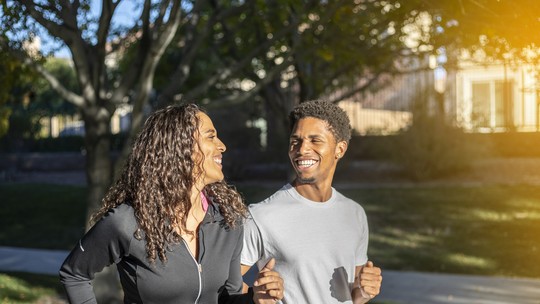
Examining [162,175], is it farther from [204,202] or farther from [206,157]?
[204,202]

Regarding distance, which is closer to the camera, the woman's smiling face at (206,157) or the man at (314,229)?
the woman's smiling face at (206,157)

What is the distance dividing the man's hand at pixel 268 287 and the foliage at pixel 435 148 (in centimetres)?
1296

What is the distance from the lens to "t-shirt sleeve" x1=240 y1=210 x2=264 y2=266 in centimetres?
323

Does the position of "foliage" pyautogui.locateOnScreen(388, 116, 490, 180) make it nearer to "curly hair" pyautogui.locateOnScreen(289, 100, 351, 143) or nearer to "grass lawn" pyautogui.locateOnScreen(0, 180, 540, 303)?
"grass lawn" pyautogui.locateOnScreen(0, 180, 540, 303)

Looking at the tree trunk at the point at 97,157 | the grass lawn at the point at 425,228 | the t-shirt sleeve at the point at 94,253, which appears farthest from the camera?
the grass lawn at the point at 425,228

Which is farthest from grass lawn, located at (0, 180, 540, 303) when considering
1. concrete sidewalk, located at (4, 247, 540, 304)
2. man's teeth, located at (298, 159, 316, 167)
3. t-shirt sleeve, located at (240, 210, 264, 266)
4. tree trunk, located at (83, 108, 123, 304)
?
man's teeth, located at (298, 159, 316, 167)

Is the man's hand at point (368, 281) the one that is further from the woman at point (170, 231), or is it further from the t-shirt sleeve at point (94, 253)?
the t-shirt sleeve at point (94, 253)

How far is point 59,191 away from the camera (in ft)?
59.2

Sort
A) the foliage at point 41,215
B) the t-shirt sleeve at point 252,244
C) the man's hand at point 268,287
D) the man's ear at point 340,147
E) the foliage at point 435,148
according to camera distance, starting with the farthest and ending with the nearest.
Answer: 1. the foliage at point 435,148
2. the foliage at point 41,215
3. the man's ear at point 340,147
4. the t-shirt sleeve at point 252,244
5. the man's hand at point 268,287

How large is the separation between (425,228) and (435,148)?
364 cm

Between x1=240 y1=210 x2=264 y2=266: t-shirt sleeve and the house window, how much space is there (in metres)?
14.2

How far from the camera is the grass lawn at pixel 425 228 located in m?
Result: 10.3

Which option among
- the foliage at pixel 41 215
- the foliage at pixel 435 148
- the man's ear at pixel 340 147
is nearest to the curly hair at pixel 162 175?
the man's ear at pixel 340 147

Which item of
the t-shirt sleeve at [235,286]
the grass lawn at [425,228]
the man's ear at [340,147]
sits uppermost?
the man's ear at [340,147]
